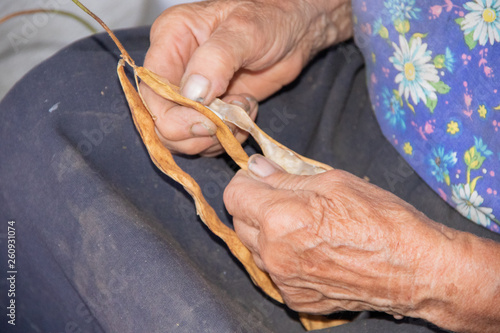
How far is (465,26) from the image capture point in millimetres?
652

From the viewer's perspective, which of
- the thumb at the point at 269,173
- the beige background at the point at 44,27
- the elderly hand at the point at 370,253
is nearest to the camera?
the elderly hand at the point at 370,253

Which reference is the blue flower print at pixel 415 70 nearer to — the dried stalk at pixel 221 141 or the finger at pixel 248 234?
the dried stalk at pixel 221 141

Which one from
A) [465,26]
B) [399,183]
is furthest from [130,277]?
[465,26]

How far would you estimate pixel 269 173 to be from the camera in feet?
2.22

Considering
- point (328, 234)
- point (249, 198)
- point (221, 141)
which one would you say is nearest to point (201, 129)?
point (221, 141)

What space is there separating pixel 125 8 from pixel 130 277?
4.73ft

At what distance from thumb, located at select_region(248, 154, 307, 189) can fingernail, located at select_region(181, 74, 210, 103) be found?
12 cm

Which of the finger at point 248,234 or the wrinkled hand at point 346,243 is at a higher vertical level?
the wrinkled hand at point 346,243

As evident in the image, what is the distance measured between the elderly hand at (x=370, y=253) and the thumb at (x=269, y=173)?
3cm

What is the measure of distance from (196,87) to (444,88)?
1.24 feet

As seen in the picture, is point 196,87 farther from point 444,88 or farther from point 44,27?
point 44,27

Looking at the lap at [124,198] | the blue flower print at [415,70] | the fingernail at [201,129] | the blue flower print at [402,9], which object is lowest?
the lap at [124,198]

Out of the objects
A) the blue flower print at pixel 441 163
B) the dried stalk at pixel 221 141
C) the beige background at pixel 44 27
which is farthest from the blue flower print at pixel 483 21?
the beige background at pixel 44 27

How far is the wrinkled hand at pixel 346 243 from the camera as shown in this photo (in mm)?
557
